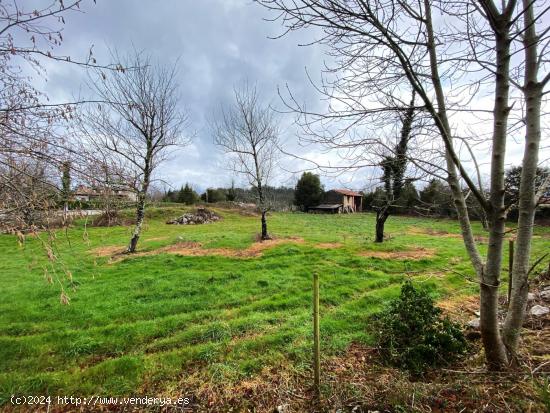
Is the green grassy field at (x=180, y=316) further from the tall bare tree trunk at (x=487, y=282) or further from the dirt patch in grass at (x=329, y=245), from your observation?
the dirt patch in grass at (x=329, y=245)

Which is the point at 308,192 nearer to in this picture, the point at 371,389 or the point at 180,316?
the point at 180,316

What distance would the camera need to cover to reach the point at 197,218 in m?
26.4

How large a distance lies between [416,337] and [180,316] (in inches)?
153

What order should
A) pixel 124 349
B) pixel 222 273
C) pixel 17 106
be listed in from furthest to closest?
pixel 222 273
pixel 124 349
pixel 17 106

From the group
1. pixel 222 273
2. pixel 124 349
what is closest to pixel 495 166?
pixel 124 349

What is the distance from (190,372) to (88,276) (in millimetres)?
6718

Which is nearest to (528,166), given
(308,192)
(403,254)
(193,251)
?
(403,254)

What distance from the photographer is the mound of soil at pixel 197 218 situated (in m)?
25.5

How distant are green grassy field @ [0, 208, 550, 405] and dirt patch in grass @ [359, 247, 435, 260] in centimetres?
35

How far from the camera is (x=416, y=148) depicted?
2.89m

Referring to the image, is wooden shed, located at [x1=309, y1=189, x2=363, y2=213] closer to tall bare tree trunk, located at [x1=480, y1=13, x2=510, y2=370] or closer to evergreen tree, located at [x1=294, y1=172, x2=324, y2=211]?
evergreen tree, located at [x1=294, y1=172, x2=324, y2=211]

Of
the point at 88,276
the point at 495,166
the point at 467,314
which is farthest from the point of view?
the point at 88,276

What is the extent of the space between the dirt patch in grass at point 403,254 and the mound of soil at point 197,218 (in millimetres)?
19738

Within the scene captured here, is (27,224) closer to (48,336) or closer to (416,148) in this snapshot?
(48,336)
